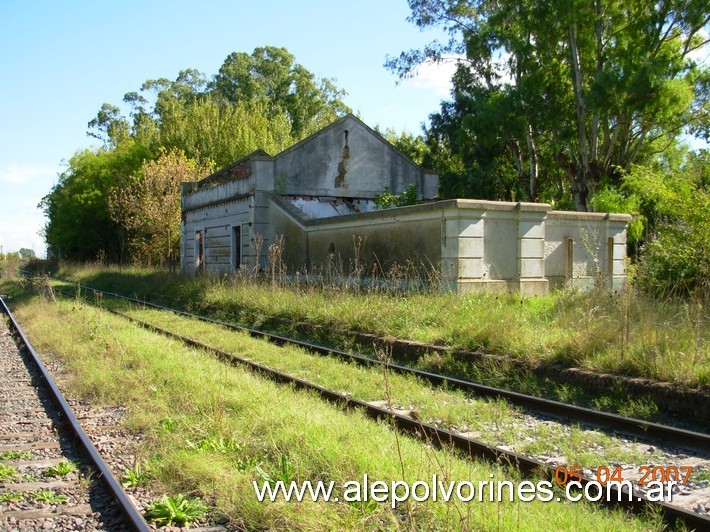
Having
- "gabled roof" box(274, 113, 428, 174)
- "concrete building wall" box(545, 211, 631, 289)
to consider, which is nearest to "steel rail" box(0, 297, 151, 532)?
"concrete building wall" box(545, 211, 631, 289)

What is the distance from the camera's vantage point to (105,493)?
495cm

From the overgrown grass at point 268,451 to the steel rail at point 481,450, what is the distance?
147 millimetres

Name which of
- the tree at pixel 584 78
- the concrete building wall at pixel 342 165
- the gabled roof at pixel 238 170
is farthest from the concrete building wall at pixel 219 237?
the tree at pixel 584 78

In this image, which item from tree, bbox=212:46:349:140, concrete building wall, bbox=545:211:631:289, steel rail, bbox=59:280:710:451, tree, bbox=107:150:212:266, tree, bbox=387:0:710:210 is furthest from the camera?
tree, bbox=212:46:349:140

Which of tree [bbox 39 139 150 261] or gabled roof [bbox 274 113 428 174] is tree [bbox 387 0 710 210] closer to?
gabled roof [bbox 274 113 428 174]

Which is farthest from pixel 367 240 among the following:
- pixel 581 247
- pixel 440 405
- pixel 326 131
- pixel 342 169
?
pixel 440 405

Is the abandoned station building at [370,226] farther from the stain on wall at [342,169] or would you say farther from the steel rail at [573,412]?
the steel rail at [573,412]

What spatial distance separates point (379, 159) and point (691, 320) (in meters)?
17.5

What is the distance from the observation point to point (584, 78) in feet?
92.9

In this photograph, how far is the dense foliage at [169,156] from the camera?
1393 inches

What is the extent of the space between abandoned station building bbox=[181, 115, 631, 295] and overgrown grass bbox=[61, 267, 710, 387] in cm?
108

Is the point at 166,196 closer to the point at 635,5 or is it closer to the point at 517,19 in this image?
the point at 517,19

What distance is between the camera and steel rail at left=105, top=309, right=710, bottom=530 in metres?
4.15

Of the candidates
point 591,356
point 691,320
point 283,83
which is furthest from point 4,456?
point 283,83
